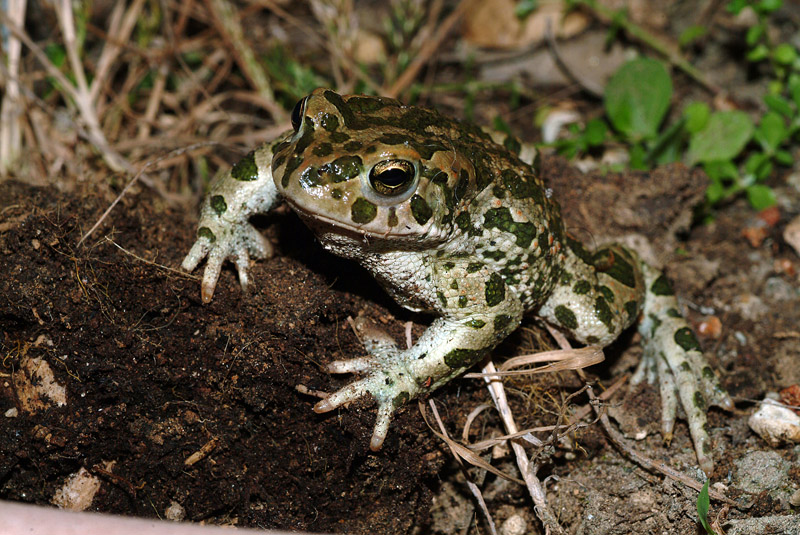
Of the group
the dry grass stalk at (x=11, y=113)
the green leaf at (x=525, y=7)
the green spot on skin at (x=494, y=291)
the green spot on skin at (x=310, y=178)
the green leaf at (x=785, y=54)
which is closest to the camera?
the green spot on skin at (x=310, y=178)

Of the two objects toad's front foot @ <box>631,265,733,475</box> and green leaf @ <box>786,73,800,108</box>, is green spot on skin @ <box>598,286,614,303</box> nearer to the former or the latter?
toad's front foot @ <box>631,265,733,475</box>

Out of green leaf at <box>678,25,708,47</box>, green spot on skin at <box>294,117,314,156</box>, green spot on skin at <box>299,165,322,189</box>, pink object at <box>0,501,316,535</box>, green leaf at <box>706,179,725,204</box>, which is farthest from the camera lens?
green leaf at <box>678,25,708,47</box>

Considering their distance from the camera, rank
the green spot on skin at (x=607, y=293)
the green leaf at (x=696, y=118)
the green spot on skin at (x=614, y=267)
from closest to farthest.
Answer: the green spot on skin at (x=607, y=293)
the green spot on skin at (x=614, y=267)
the green leaf at (x=696, y=118)

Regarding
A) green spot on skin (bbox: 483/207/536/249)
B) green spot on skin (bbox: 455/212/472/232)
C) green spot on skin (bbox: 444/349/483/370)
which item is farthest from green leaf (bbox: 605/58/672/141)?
green spot on skin (bbox: 444/349/483/370)

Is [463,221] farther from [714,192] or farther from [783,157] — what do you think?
[783,157]

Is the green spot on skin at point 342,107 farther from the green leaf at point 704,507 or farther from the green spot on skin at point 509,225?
the green leaf at point 704,507

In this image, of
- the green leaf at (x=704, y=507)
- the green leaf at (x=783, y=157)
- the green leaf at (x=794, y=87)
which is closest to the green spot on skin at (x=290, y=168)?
the green leaf at (x=704, y=507)
